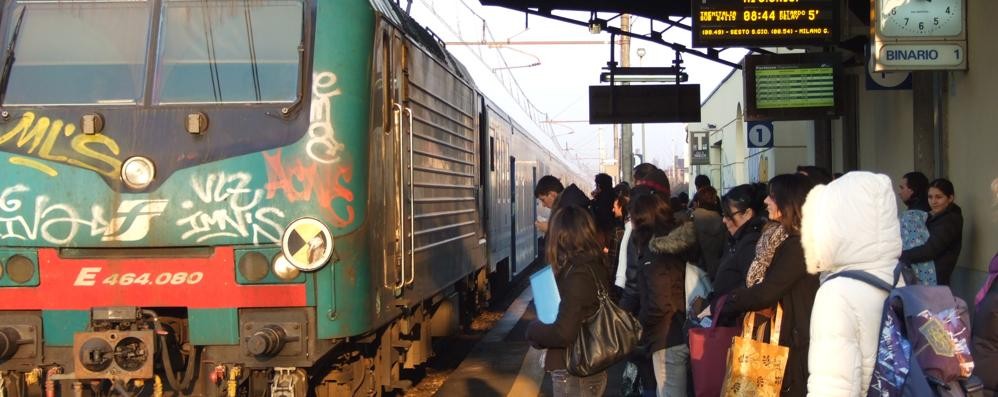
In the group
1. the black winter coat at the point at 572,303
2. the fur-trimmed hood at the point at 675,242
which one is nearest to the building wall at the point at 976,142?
the fur-trimmed hood at the point at 675,242

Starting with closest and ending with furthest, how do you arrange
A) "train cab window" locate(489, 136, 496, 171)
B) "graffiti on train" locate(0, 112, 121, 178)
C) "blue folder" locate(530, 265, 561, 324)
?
"blue folder" locate(530, 265, 561, 324), "graffiti on train" locate(0, 112, 121, 178), "train cab window" locate(489, 136, 496, 171)

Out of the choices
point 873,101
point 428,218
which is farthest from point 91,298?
point 873,101

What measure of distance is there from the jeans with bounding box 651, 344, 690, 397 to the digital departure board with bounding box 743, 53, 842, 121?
5.32 meters

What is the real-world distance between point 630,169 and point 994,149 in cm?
1469

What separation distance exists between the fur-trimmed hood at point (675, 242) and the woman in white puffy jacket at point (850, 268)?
2412 millimetres

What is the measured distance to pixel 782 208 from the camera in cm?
468

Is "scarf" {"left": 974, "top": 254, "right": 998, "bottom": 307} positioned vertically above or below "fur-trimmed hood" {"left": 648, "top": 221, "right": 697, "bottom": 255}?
below

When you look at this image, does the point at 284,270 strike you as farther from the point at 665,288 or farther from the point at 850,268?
the point at 850,268

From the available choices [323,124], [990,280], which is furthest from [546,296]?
[990,280]

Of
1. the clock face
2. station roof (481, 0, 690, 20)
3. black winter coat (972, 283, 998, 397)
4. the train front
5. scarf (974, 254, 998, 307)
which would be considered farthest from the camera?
station roof (481, 0, 690, 20)

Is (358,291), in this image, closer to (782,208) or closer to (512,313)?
(782,208)

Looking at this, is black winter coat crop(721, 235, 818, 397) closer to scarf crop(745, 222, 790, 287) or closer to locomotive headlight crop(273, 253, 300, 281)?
scarf crop(745, 222, 790, 287)

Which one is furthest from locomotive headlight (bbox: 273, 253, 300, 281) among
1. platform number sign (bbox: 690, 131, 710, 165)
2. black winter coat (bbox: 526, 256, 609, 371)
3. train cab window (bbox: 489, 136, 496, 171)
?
platform number sign (bbox: 690, 131, 710, 165)

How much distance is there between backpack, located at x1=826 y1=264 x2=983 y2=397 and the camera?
137 inches
